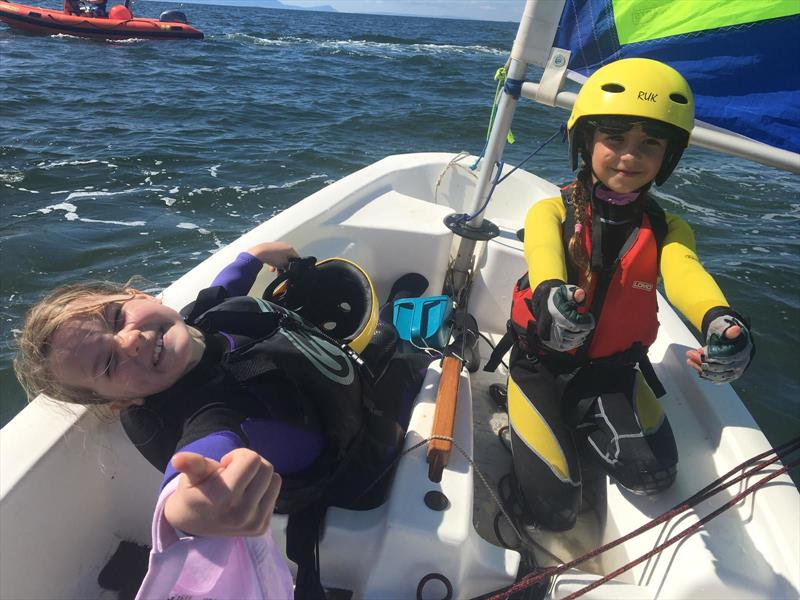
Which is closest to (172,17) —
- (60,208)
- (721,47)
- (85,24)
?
(85,24)

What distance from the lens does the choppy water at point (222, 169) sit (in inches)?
191

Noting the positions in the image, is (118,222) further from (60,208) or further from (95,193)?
(95,193)

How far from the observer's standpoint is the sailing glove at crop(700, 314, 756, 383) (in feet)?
5.08

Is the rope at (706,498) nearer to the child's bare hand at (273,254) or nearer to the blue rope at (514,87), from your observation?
the child's bare hand at (273,254)

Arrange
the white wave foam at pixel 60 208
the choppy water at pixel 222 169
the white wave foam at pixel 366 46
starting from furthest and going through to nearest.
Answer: the white wave foam at pixel 366 46
the white wave foam at pixel 60 208
the choppy water at pixel 222 169

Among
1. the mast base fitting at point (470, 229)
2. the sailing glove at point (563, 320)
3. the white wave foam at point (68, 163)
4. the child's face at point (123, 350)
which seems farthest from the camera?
the white wave foam at point (68, 163)

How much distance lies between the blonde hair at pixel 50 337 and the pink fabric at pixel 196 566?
427mm

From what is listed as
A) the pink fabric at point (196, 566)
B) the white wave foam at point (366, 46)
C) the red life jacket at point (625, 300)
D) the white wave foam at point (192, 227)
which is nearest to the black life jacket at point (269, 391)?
the pink fabric at point (196, 566)

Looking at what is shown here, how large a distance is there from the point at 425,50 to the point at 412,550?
27234 mm

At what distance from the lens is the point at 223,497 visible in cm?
97

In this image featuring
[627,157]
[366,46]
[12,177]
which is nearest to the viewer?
[627,157]

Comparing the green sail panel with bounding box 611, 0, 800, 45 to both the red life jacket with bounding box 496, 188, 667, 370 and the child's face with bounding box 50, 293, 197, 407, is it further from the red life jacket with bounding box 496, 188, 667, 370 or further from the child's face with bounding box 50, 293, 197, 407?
the child's face with bounding box 50, 293, 197, 407

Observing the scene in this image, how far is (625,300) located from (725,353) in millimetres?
413

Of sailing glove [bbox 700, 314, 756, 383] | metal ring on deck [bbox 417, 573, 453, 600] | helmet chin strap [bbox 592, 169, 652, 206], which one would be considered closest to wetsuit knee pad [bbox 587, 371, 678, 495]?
sailing glove [bbox 700, 314, 756, 383]
